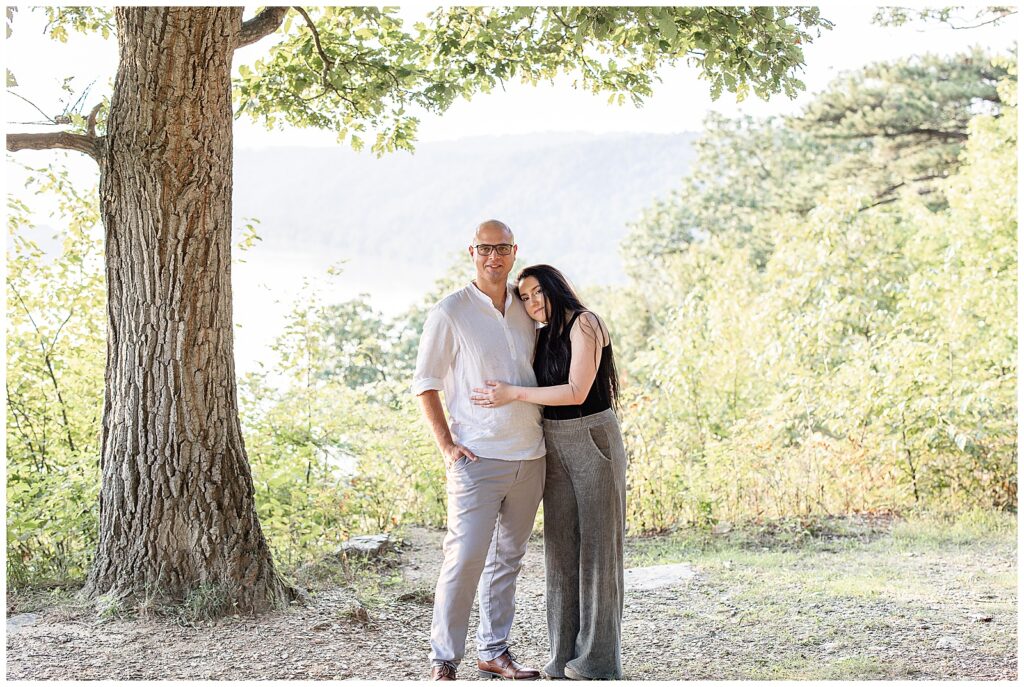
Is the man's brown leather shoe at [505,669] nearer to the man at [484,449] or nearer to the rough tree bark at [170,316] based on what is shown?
the man at [484,449]

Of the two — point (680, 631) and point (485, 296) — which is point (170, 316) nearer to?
point (485, 296)

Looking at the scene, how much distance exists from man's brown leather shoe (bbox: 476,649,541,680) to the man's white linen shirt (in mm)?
740

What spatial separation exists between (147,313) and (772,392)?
6.53 metres

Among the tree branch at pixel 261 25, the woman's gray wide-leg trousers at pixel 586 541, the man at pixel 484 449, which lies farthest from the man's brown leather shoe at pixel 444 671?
the tree branch at pixel 261 25

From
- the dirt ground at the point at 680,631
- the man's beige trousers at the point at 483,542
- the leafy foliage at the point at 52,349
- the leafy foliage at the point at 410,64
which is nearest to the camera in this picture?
the man's beige trousers at the point at 483,542

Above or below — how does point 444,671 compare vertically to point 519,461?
below

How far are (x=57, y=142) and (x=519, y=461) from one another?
266cm

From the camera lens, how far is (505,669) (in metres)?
3.45

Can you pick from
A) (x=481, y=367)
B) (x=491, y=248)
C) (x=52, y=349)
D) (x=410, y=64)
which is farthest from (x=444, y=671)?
(x=410, y=64)

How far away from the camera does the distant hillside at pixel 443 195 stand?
105 ft

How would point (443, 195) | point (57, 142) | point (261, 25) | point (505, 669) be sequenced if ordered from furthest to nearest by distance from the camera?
point (443, 195)
point (261, 25)
point (57, 142)
point (505, 669)

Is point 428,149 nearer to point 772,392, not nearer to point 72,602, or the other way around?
point 772,392

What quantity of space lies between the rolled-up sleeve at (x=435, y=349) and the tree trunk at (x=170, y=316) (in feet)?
4.36

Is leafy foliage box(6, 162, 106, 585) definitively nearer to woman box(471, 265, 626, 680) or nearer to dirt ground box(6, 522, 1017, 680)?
dirt ground box(6, 522, 1017, 680)
